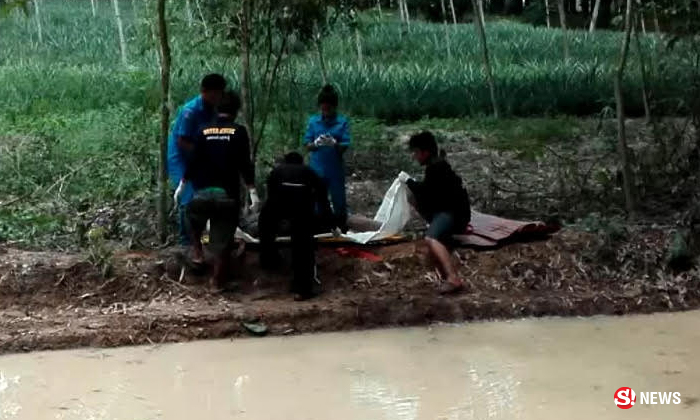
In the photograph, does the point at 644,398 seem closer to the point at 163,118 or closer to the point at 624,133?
the point at 624,133

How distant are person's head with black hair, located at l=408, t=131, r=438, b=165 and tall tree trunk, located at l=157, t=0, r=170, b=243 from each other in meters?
1.82

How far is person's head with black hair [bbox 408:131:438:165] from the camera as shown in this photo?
7.41 metres

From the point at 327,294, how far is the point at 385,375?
1425mm

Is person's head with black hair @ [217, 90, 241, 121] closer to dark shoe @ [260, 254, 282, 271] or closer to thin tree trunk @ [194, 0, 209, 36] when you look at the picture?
dark shoe @ [260, 254, 282, 271]

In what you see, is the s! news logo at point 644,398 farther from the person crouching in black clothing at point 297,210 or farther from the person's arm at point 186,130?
the person's arm at point 186,130

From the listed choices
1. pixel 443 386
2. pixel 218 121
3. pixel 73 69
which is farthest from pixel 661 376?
pixel 73 69

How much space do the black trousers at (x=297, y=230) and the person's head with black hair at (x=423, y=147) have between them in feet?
Result: 2.69

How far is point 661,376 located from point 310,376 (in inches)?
77.5

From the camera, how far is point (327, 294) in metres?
7.50

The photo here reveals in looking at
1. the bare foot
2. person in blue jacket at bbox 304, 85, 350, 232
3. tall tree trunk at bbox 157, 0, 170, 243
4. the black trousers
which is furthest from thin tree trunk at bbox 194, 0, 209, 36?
the bare foot

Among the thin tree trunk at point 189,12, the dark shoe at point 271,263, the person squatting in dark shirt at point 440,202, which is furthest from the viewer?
the thin tree trunk at point 189,12

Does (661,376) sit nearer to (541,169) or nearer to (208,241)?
(208,241)

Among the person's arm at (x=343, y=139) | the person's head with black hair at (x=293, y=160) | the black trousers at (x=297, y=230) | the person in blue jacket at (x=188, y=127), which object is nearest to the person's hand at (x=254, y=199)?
the black trousers at (x=297, y=230)

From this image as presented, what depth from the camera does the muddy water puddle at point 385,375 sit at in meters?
5.55
